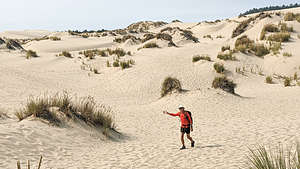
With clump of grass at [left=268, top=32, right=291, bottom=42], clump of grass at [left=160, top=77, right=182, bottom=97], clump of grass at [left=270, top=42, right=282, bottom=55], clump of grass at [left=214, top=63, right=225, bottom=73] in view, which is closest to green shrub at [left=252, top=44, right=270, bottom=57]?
clump of grass at [left=270, top=42, right=282, bottom=55]

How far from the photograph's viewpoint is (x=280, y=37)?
89.7 ft

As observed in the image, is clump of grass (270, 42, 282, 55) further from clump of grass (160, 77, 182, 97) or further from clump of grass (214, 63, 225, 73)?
clump of grass (160, 77, 182, 97)

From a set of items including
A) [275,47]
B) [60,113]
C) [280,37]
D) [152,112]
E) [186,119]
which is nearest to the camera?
[186,119]

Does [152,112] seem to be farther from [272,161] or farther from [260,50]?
[260,50]

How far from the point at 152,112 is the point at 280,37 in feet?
62.9

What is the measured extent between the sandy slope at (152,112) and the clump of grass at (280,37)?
0.86m

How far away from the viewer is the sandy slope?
7059 millimetres

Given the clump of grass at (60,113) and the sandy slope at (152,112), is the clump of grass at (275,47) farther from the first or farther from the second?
the clump of grass at (60,113)

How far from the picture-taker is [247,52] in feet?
80.1

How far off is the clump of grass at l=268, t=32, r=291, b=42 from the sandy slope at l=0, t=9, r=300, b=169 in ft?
2.83

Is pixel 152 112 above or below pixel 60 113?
below

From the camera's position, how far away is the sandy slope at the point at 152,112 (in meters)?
7.06

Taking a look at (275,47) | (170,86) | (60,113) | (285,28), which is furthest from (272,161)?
(285,28)

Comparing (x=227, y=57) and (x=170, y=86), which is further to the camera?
(x=227, y=57)
